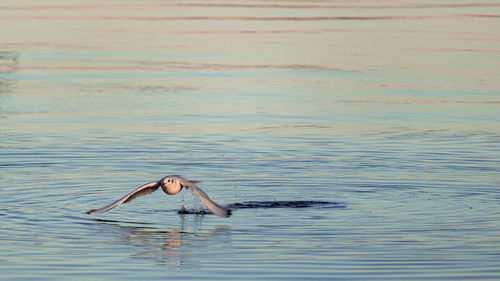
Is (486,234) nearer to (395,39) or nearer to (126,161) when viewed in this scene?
(126,161)

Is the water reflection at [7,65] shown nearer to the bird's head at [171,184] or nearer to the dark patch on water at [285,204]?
the dark patch on water at [285,204]

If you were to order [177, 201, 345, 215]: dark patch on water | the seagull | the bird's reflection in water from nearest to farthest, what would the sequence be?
the bird's reflection in water < the seagull < [177, 201, 345, 215]: dark patch on water

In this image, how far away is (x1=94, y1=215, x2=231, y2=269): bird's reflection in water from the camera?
14.5 metres

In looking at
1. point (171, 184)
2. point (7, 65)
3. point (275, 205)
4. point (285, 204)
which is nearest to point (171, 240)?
point (171, 184)

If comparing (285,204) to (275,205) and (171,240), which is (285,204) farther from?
(171,240)

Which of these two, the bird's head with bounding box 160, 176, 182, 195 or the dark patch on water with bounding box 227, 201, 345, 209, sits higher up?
the dark patch on water with bounding box 227, 201, 345, 209

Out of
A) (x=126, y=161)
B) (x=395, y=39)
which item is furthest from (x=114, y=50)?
(x=126, y=161)

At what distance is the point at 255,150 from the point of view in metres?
23.2

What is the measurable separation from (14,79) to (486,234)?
20.5 meters

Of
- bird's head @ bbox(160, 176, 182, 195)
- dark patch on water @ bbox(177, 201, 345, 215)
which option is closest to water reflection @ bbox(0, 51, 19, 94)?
dark patch on water @ bbox(177, 201, 345, 215)

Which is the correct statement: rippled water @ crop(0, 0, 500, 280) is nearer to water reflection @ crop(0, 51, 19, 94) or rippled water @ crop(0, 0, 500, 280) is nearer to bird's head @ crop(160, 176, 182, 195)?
water reflection @ crop(0, 51, 19, 94)

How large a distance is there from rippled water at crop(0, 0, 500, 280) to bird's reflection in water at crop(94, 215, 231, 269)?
0.13ft

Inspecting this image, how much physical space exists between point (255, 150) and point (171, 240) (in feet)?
25.7

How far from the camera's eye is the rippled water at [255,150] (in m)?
14.6
